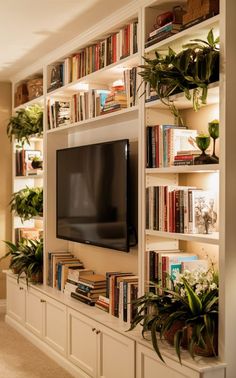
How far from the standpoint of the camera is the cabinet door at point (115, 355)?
331 cm

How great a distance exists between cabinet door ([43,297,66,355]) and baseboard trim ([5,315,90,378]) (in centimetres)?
5

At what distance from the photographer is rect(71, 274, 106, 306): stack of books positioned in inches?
161

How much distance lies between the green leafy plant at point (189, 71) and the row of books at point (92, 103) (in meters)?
0.52

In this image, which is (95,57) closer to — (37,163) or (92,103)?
(92,103)

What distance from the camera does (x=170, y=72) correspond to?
2920 mm

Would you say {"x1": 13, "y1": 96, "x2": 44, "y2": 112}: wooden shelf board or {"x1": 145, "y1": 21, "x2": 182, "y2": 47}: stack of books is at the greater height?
{"x1": 145, "y1": 21, "x2": 182, "y2": 47}: stack of books

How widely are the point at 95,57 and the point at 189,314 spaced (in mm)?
2223

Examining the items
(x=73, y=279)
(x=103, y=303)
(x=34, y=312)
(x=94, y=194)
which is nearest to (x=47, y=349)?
(x=34, y=312)

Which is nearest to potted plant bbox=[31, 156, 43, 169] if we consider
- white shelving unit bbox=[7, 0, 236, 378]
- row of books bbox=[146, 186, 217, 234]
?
white shelving unit bbox=[7, 0, 236, 378]

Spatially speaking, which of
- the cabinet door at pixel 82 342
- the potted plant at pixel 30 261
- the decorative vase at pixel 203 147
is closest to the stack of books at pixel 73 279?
the cabinet door at pixel 82 342

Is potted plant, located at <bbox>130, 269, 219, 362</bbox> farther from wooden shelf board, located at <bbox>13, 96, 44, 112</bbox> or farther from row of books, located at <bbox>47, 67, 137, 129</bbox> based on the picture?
wooden shelf board, located at <bbox>13, 96, 44, 112</bbox>

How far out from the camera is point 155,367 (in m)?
3.04

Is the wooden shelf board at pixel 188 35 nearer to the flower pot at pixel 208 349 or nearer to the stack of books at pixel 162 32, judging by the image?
the stack of books at pixel 162 32

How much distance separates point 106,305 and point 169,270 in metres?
0.90
